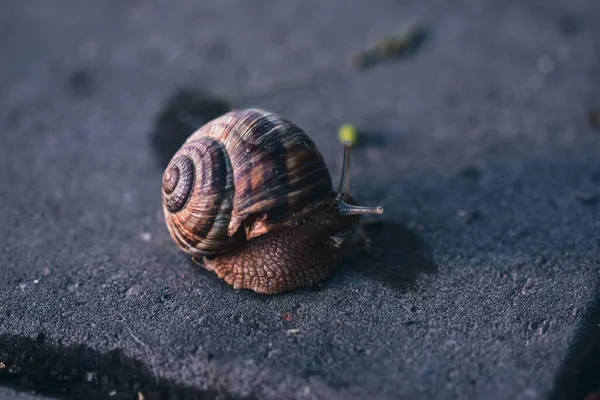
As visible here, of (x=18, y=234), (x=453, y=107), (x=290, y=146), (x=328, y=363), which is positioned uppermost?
(x=290, y=146)

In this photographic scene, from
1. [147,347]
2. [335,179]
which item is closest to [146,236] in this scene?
[147,347]

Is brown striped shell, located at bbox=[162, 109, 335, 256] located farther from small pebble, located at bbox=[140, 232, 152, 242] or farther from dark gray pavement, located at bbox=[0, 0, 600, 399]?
small pebble, located at bbox=[140, 232, 152, 242]

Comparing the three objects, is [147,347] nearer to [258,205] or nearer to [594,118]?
[258,205]

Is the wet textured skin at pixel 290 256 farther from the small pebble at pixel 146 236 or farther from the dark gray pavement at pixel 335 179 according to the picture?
the small pebble at pixel 146 236

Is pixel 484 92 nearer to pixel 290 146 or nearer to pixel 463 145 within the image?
pixel 463 145

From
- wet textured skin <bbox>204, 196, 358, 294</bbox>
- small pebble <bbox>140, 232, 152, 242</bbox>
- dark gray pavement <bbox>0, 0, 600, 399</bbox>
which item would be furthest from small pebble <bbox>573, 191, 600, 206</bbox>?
small pebble <bbox>140, 232, 152, 242</bbox>

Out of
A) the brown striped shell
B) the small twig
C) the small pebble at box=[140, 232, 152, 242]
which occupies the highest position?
the brown striped shell

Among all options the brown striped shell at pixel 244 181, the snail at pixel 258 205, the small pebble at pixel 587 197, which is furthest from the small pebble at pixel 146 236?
the small pebble at pixel 587 197

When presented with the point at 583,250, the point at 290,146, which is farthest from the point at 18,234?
the point at 583,250
